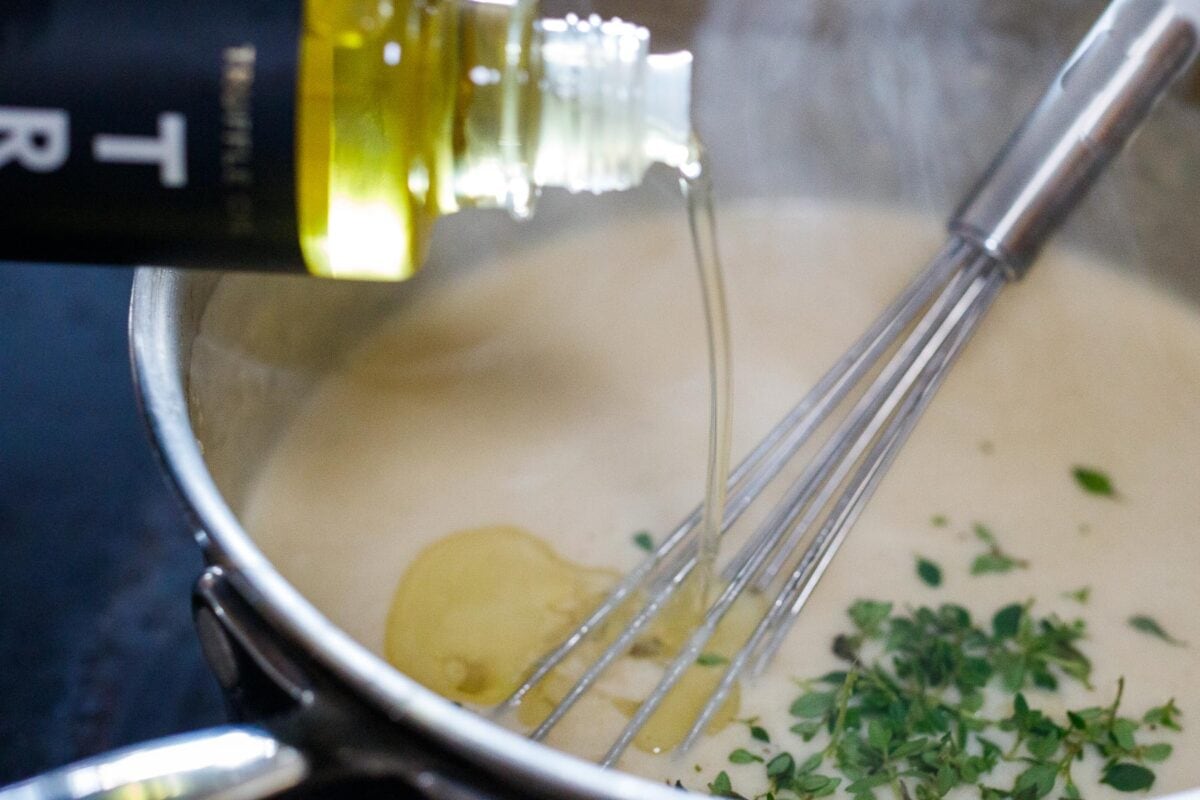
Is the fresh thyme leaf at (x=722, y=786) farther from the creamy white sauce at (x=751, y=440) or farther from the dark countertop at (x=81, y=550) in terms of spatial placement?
the dark countertop at (x=81, y=550)

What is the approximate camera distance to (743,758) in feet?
1.62

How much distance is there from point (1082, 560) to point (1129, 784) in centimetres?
15

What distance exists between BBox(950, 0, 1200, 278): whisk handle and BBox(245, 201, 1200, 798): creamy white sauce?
74mm

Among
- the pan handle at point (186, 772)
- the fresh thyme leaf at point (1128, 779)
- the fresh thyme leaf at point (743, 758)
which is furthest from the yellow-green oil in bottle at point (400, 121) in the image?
the fresh thyme leaf at point (1128, 779)

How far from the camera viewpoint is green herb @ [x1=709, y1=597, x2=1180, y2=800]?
1.60ft

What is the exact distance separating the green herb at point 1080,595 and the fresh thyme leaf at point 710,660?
0.19 meters

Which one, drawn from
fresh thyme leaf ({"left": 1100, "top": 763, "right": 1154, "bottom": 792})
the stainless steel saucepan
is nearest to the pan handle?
the stainless steel saucepan

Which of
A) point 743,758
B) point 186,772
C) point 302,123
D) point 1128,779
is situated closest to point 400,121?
point 302,123

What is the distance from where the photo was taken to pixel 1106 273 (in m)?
0.86

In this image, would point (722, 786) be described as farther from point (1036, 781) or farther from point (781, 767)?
point (1036, 781)

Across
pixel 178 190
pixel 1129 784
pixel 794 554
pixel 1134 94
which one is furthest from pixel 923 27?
pixel 178 190

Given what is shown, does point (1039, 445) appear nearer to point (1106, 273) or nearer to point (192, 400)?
point (1106, 273)

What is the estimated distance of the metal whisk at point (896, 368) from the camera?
533 mm

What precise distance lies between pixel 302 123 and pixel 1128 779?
16.5 inches
